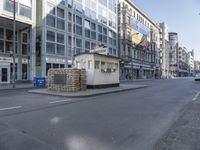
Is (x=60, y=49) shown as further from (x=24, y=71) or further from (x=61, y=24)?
(x=24, y=71)

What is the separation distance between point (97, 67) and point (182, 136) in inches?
682

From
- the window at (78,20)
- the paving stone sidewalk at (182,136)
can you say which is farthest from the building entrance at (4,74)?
the paving stone sidewalk at (182,136)

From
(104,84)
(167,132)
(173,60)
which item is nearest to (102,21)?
(104,84)

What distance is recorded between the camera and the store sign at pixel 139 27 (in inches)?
3111

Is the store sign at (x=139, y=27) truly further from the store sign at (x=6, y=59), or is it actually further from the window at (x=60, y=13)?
the store sign at (x=6, y=59)

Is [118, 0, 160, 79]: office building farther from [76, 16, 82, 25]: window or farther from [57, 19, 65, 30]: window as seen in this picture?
[57, 19, 65, 30]: window

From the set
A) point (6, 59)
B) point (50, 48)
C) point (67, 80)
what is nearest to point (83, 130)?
point (67, 80)

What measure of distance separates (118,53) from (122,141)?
63.9 metres

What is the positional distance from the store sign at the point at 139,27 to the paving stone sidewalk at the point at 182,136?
2821 inches

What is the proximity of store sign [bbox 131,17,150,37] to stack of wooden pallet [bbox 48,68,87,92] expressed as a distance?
60316 millimetres

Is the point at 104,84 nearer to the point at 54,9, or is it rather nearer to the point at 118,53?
the point at 54,9

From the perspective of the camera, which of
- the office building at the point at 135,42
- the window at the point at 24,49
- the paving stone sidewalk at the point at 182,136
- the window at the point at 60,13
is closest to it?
the paving stone sidewalk at the point at 182,136

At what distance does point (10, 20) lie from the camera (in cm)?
3444

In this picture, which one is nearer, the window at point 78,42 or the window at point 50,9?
the window at point 50,9
